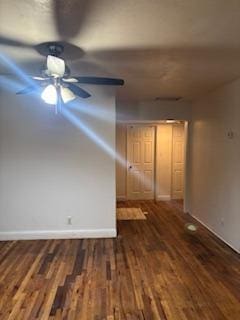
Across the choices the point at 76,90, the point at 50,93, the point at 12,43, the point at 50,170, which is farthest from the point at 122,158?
the point at 12,43

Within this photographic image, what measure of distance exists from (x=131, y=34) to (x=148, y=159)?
5852 millimetres

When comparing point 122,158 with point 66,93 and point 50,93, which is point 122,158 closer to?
point 66,93

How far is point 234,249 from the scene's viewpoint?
430 centimetres

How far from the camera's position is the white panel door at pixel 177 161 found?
8320 mm

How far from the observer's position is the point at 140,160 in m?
8.22

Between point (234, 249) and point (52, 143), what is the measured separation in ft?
10.5

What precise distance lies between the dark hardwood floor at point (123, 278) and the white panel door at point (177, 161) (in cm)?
337

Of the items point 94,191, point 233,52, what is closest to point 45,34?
point 233,52

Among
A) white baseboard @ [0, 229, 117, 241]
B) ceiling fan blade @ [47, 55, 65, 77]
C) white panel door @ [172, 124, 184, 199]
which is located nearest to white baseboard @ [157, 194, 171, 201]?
white panel door @ [172, 124, 184, 199]

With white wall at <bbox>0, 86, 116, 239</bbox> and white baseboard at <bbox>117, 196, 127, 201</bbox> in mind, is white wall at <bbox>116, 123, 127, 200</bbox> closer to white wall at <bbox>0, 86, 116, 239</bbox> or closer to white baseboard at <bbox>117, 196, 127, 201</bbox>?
white baseboard at <bbox>117, 196, 127, 201</bbox>

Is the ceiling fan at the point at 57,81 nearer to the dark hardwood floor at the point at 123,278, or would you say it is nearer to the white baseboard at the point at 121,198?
the dark hardwood floor at the point at 123,278

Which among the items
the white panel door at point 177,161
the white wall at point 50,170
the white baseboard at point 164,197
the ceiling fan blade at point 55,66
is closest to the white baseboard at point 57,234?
the white wall at point 50,170

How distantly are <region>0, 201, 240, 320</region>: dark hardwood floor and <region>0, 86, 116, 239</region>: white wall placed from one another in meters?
0.35

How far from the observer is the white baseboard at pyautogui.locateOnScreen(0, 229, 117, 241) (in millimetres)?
4730
